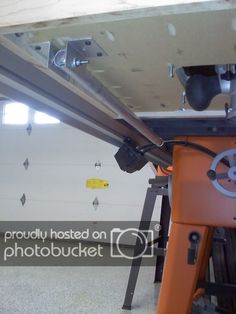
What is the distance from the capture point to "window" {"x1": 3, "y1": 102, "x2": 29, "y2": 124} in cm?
451

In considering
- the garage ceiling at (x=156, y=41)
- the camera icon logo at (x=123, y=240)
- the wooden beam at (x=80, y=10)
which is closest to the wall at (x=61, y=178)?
the camera icon logo at (x=123, y=240)

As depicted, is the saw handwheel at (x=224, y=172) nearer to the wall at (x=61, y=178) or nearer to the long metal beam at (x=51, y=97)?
the long metal beam at (x=51, y=97)

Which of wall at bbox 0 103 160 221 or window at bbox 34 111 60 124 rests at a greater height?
window at bbox 34 111 60 124

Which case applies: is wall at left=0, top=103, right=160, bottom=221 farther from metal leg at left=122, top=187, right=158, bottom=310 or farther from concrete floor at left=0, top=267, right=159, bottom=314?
metal leg at left=122, top=187, right=158, bottom=310

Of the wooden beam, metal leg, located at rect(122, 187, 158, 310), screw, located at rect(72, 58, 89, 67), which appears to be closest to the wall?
metal leg, located at rect(122, 187, 158, 310)

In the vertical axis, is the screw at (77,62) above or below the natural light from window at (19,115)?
below

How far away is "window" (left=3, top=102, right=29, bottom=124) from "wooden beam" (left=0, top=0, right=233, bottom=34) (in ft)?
14.0

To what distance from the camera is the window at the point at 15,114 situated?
451 cm

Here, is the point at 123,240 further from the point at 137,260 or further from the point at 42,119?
the point at 42,119

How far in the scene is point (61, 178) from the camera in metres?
4.21

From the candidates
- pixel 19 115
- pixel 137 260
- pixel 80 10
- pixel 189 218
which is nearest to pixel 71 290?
pixel 137 260

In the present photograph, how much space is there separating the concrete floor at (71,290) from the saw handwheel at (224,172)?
1369mm

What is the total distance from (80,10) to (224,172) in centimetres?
77

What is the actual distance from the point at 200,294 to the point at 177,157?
68 cm
